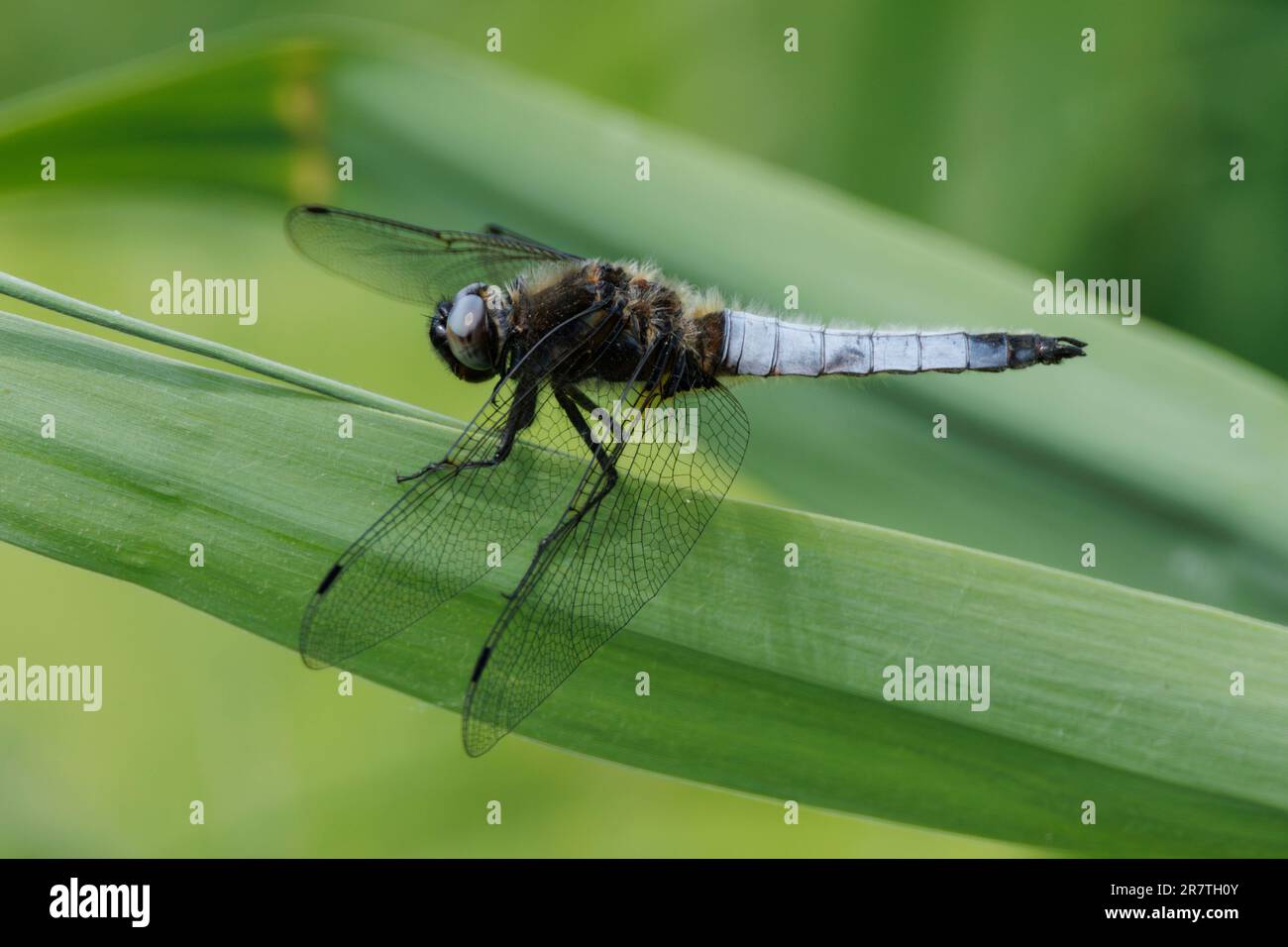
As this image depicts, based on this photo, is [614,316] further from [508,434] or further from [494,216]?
[494,216]

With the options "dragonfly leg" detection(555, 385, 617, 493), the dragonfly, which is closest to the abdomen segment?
the dragonfly

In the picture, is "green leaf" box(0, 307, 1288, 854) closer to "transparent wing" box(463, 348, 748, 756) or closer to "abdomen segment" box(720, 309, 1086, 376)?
"transparent wing" box(463, 348, 748, 756)

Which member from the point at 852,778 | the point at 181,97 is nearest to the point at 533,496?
the point at 852,778

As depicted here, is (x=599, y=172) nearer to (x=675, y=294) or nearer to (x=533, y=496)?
(x=675, y=294)

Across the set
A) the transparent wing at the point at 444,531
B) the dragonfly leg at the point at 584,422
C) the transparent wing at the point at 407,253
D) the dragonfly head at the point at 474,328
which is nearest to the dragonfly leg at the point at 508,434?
the transparent wing at the point at 444,531

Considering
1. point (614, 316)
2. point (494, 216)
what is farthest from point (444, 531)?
point (494, 216)

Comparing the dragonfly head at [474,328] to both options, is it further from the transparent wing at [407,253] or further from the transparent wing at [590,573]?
the transparent wing at [590,573]
